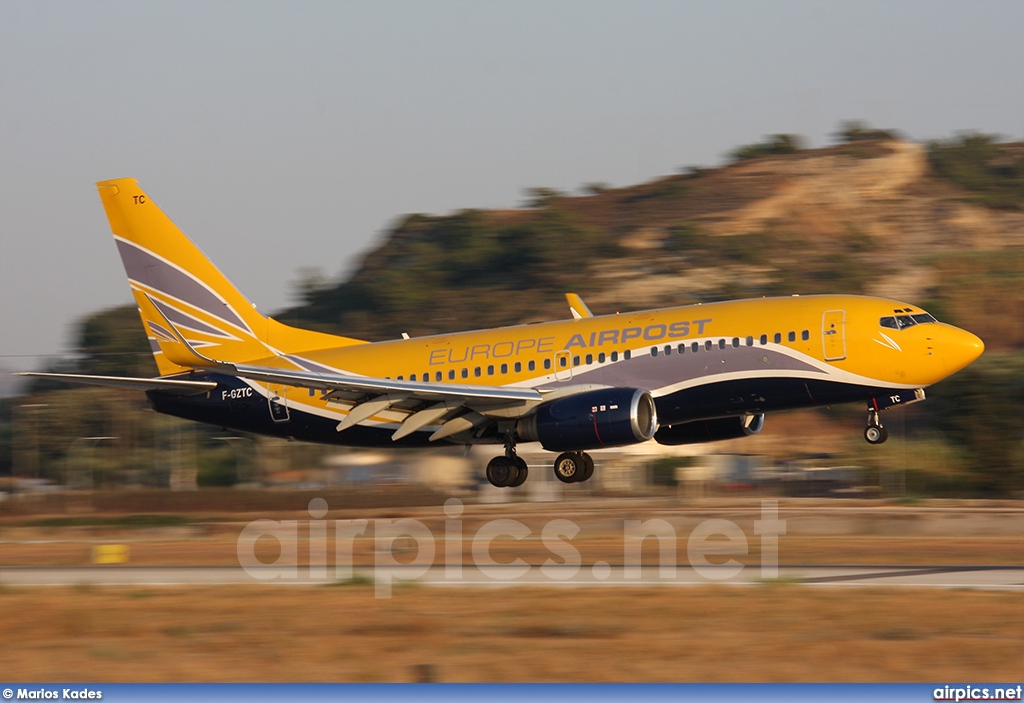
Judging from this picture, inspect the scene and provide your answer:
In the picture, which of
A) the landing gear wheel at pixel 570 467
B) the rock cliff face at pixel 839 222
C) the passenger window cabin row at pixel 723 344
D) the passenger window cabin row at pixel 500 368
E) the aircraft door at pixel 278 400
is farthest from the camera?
the rock cliff face at pixel 839 222

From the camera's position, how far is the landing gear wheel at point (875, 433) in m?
32.1

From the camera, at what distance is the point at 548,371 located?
33531 millimetres

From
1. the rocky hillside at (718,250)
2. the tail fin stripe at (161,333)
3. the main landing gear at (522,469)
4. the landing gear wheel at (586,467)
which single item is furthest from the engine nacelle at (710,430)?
the rocky hillside at (718,250)

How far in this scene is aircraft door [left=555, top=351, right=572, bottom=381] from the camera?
33.2 meters

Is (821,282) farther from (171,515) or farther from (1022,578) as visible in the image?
(1022,578)

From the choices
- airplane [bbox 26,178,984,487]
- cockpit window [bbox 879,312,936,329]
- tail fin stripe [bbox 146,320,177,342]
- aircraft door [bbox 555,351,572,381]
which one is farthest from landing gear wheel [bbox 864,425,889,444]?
tail fin stripe [bbox 146,320,177,342]

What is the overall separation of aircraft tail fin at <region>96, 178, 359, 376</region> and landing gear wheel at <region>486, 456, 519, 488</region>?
22.3 ft

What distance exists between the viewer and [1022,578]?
1078 inches

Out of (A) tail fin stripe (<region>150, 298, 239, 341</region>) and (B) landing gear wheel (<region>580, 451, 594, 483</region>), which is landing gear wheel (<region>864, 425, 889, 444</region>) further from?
(A) tail fin stripe (<region>150, 298, 239, 341</region>)

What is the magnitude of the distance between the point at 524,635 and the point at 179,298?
22.0m

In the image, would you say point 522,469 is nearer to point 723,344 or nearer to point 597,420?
point 597,420

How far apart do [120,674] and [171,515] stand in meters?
33.1

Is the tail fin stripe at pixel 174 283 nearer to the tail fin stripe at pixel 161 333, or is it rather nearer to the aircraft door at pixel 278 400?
the tail fin stripe at pixel 161 333

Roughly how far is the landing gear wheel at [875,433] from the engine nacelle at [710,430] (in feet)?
10.2
